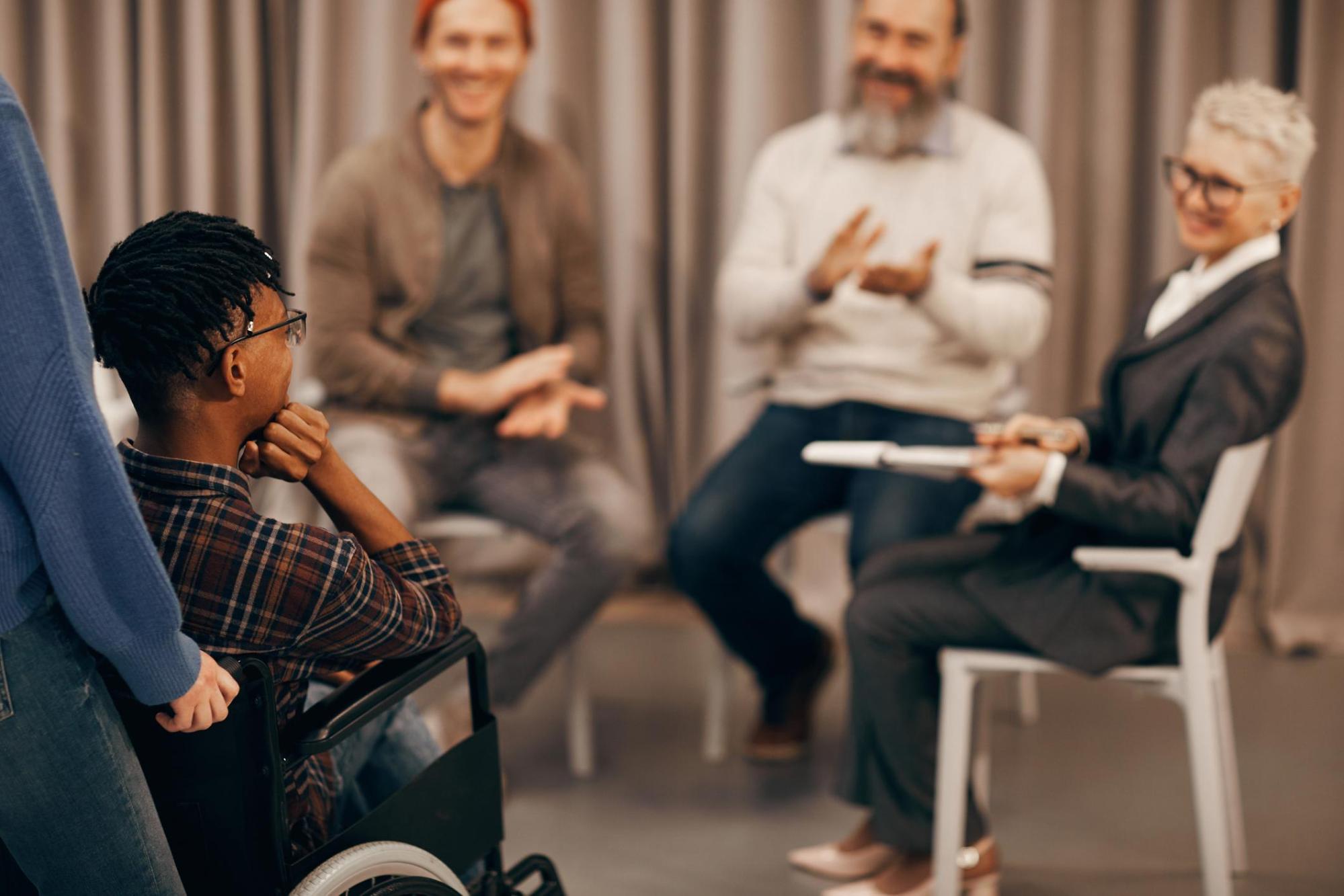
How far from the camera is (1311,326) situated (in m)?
2.82

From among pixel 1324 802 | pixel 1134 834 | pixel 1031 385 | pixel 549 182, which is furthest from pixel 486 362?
pixel 1324 802

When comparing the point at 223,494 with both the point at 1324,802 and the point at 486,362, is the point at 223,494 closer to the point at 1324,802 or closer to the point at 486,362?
the point at 486,362

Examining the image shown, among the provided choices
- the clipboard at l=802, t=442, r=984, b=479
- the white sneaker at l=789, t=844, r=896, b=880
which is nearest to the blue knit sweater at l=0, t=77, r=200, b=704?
the clipboard at l=802, t=442, r=984, b=479

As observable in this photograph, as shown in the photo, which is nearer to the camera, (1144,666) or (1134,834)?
(1144,666)

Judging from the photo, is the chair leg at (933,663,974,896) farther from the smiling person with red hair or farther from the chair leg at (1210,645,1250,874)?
the smiling person with red hair

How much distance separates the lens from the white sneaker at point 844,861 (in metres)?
2.00

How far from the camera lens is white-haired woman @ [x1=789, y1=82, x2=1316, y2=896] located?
1.71m

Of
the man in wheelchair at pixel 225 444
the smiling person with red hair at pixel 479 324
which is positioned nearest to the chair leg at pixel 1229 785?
the smiling person with red hair at pixel 479 324

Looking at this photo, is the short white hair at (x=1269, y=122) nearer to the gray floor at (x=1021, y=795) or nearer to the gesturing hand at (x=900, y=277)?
the gesturing hand at (x=900, y=277)

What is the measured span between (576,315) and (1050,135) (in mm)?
1091

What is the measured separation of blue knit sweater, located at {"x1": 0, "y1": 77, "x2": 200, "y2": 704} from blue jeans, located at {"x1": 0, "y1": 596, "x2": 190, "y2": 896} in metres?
0.03

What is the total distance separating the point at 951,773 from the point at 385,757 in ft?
2.64

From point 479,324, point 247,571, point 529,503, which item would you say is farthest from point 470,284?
point 247,571

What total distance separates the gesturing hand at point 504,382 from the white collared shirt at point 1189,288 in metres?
0.90
